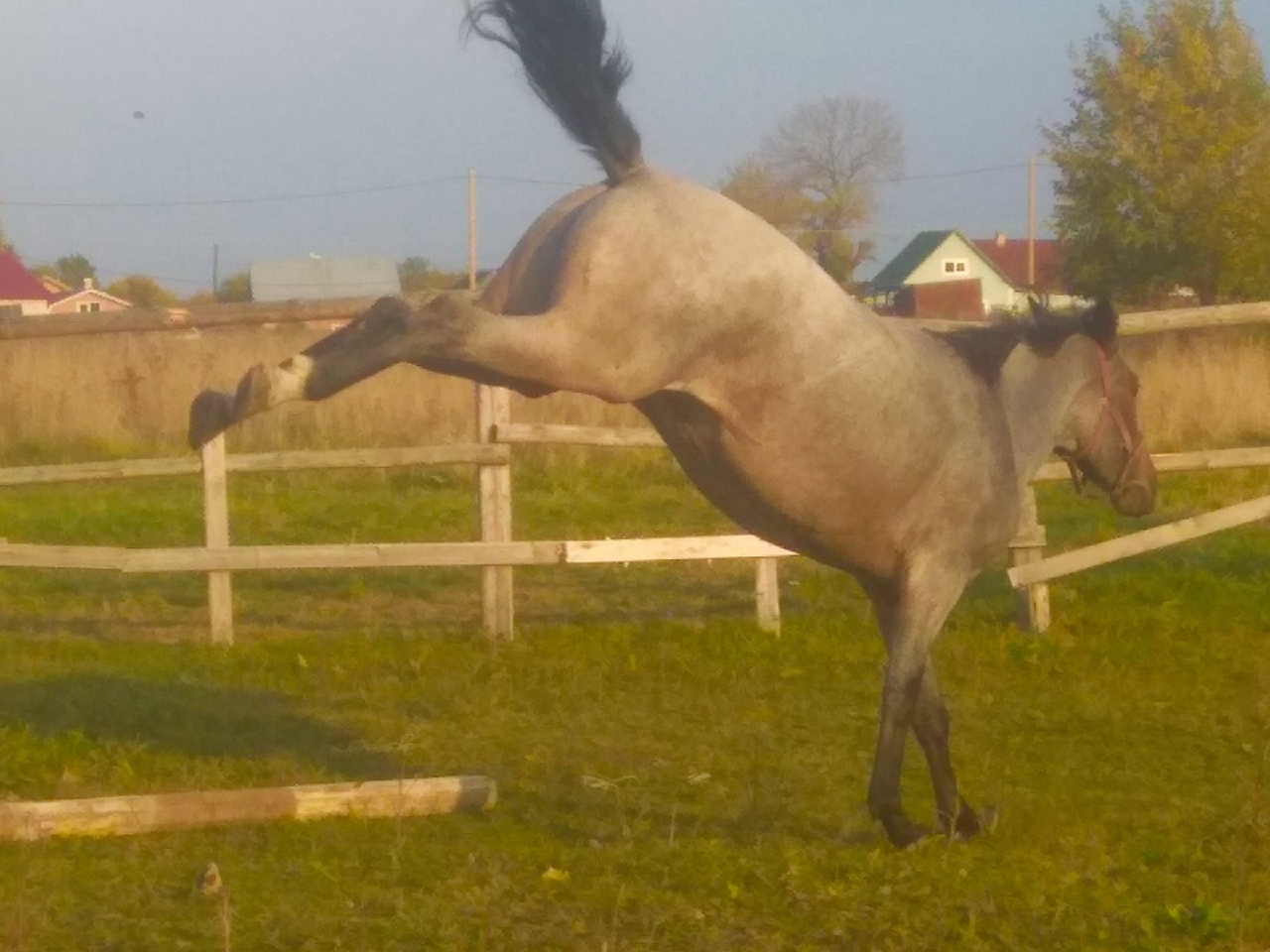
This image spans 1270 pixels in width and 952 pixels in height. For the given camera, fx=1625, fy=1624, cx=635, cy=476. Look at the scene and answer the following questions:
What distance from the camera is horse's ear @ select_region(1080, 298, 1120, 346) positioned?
593 cm

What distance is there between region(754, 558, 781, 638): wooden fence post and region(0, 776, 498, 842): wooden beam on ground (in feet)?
12.9

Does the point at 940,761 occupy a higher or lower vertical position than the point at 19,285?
lower

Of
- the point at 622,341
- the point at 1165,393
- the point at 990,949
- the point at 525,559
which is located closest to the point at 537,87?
the point at 622,341

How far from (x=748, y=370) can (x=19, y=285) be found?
36008 mm

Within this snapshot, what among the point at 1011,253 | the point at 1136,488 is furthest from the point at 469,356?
the point at 1011,253

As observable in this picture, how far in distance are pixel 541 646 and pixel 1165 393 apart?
812cm

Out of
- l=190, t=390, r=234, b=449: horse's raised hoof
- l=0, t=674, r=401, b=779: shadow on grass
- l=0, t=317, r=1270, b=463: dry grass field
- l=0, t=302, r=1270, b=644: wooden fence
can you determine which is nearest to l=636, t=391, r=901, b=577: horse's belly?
l=190, t=390, r=234, b=449: horse's raised hoof

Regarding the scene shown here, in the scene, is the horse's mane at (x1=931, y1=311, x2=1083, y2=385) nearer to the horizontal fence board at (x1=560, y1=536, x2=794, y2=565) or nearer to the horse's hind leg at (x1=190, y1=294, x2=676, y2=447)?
the horse's hind leg at (x1=190, y1=294, x2=676, y2=447)

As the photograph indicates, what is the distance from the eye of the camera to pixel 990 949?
462 centimetres

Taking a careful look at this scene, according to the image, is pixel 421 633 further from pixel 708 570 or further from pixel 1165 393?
pixel 1165 393

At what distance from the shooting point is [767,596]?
9.58 meters

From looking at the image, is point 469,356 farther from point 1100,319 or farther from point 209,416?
point 1100,319

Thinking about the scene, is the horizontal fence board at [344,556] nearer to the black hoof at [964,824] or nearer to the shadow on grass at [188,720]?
the shadow on grass at [188,720]

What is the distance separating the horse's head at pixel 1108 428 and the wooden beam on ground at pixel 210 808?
271cm
